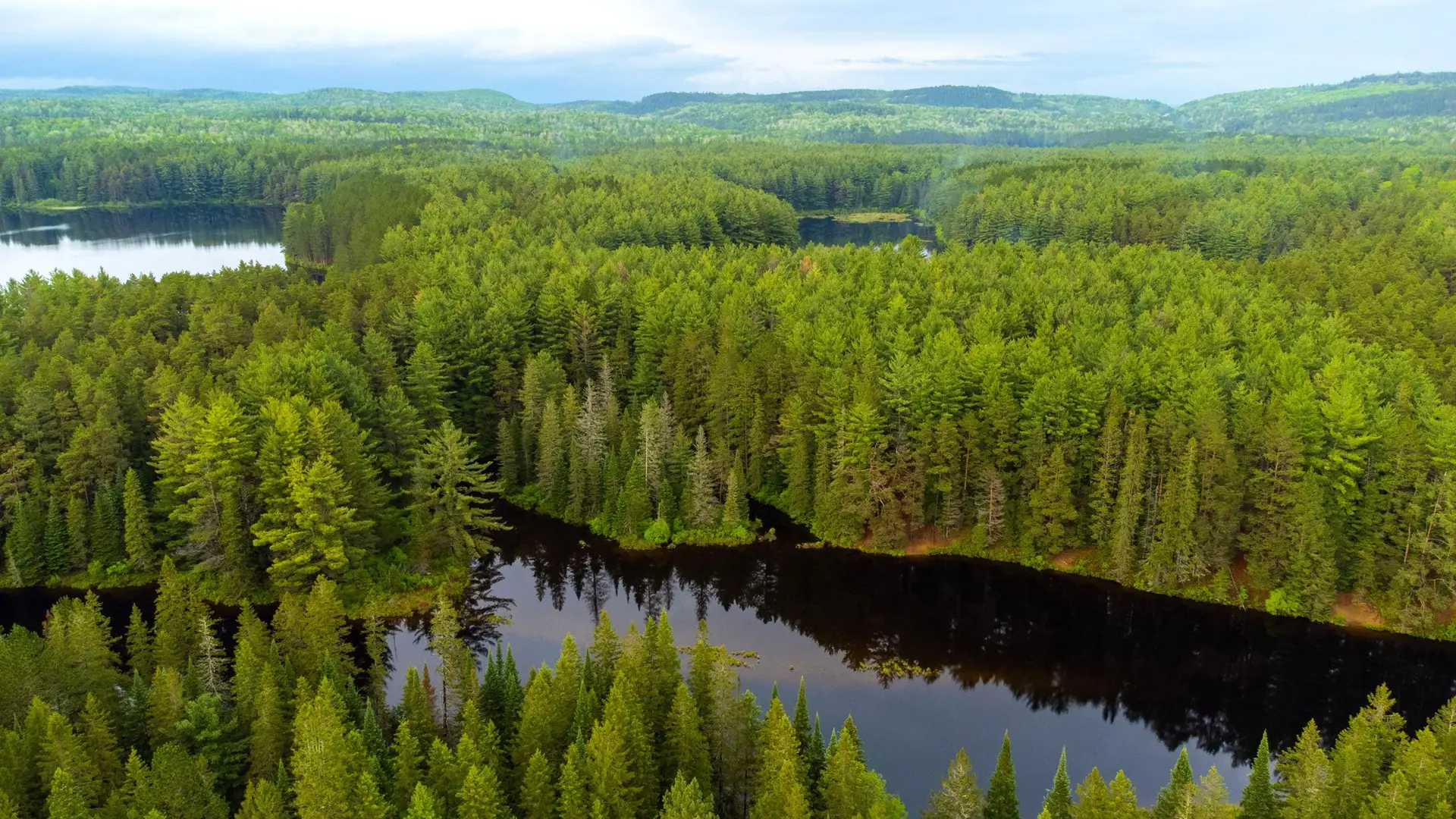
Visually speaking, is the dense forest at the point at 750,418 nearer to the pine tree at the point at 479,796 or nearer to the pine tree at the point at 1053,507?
the pine tree at the point at 1053,507

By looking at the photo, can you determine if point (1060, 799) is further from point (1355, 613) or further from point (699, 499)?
point (699, 499)

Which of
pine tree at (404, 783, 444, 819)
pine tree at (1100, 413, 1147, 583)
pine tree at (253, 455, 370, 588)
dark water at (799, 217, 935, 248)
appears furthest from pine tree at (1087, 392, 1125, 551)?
dark water at (799, 217, 935, 248)

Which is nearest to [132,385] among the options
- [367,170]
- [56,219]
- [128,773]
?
[128,773]

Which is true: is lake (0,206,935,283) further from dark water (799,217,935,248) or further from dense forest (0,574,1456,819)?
dense forest (0,574,1456,819)

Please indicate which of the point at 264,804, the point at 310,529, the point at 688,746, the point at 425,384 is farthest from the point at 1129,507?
the point at 264,804

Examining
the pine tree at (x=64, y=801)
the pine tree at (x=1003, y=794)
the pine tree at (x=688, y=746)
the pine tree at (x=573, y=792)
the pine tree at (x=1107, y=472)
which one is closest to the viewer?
the pine tree at (x=64, y=801)

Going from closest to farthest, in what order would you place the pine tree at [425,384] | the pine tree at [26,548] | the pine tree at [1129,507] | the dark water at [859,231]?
the pine tree at [26,548] < the pine tree at [1129,507] < the pine tree at [425,384] < the dark water at [859,231]

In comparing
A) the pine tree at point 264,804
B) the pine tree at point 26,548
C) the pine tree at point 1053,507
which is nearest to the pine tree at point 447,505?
the pine tree at point 26,548
